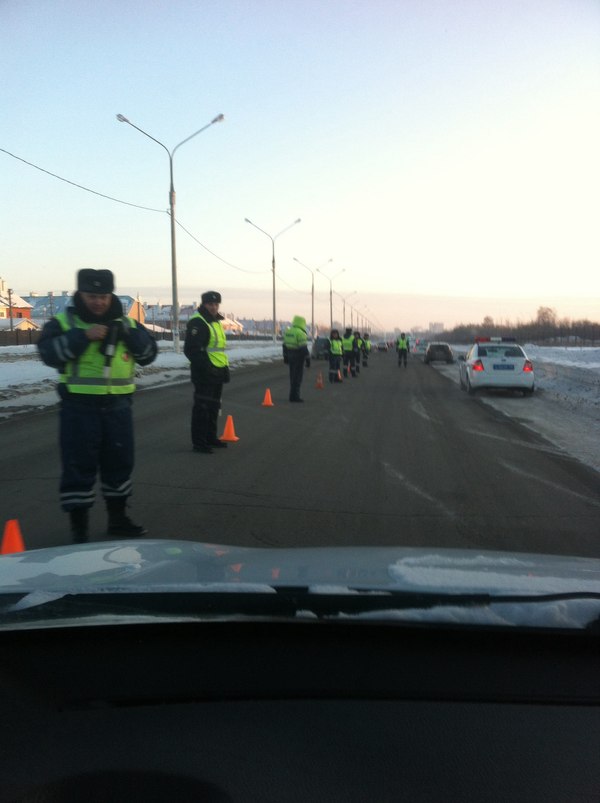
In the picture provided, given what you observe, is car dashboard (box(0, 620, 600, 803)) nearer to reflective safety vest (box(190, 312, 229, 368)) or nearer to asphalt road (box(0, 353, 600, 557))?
asphalt road (box(0, 353, 600, 557))

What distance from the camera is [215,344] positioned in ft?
31.7

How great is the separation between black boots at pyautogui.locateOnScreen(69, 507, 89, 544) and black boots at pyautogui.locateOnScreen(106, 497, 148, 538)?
240 mm

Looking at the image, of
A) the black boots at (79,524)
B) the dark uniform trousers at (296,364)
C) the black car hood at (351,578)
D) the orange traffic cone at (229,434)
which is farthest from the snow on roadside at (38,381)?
the black car hood at (351,578)

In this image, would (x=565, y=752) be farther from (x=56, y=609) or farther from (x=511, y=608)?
(x=56, y=609)

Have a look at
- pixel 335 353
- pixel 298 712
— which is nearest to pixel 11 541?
pixel 298 712

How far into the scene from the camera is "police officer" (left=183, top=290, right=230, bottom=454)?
958 centimetres

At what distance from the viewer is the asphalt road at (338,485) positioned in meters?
5.96

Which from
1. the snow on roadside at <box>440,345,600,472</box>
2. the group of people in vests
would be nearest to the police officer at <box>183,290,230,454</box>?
the snow on roadside at <box>440,345,600,472</box>

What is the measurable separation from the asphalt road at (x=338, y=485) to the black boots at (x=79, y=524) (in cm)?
53

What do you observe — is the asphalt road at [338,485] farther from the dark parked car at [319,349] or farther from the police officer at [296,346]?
the dark parked car at [319,349]

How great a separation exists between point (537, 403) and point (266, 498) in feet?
41.6

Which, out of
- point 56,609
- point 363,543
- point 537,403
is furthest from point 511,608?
point 537,403

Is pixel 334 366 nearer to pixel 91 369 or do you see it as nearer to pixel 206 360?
pixel 206 360

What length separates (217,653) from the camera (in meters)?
2.16
